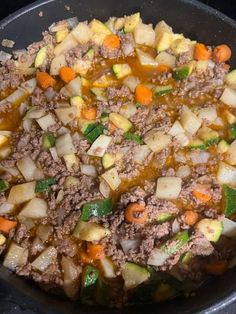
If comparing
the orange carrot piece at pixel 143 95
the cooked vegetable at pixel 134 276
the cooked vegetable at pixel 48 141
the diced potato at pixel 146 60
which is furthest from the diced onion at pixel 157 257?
the diced potato at pixel 146 60

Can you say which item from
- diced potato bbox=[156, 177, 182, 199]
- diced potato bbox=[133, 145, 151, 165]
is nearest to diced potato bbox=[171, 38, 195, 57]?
diced potato bbox=[133, 145, 151, 165]

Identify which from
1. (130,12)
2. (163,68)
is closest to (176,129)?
(163,68)

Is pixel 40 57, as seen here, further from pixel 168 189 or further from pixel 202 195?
pixel 202 195

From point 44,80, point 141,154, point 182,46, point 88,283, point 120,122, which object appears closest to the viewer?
point 88,283

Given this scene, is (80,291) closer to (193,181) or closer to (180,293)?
(180,293)

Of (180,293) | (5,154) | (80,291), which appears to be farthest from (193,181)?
(5,154)

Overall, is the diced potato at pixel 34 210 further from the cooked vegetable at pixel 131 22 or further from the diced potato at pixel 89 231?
the cooked vegetable at pixel 131 22

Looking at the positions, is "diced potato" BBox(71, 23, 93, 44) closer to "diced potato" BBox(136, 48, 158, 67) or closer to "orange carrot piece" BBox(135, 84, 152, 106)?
"diced potato" BBox(136, 48, 158, 67)
